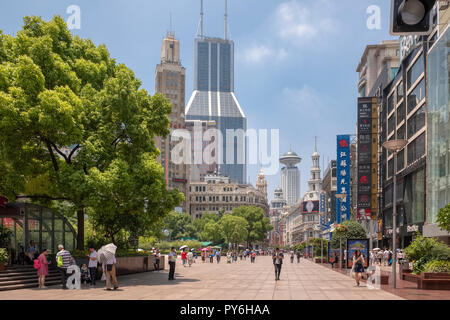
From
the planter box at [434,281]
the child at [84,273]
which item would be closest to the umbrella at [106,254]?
the child at [84,273]

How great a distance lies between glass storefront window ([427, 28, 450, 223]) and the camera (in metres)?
38.0

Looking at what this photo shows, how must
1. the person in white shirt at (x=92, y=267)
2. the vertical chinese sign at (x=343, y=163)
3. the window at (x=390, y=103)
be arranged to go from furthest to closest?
the vertical chinese sign at (x=343, y=163) → the window at (x=390, y=103) → the person in white shirt at (x=92, y=267)

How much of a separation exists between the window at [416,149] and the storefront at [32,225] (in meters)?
33.8

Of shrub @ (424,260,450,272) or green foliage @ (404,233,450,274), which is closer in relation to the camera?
shrub @ (424,260,450,272)

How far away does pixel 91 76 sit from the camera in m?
29.7

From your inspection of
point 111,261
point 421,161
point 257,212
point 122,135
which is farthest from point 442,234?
point 257,212

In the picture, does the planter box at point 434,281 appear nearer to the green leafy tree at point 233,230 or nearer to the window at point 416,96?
the window at point 416,96

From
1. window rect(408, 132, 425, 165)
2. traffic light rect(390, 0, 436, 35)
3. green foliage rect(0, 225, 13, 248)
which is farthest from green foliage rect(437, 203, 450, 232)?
window rect(408, 132, 425, 165)

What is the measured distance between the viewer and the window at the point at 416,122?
49094 millimetres

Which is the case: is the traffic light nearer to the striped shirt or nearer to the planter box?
the planter box

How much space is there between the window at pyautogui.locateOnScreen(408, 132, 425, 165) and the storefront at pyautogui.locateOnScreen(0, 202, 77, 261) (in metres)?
33.8

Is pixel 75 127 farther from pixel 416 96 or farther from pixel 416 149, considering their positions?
pixel 416 96

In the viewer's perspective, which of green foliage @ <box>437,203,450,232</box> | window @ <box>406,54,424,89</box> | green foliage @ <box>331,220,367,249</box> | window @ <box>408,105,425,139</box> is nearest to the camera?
green foliage @ <box>437,203,450,232</box>
